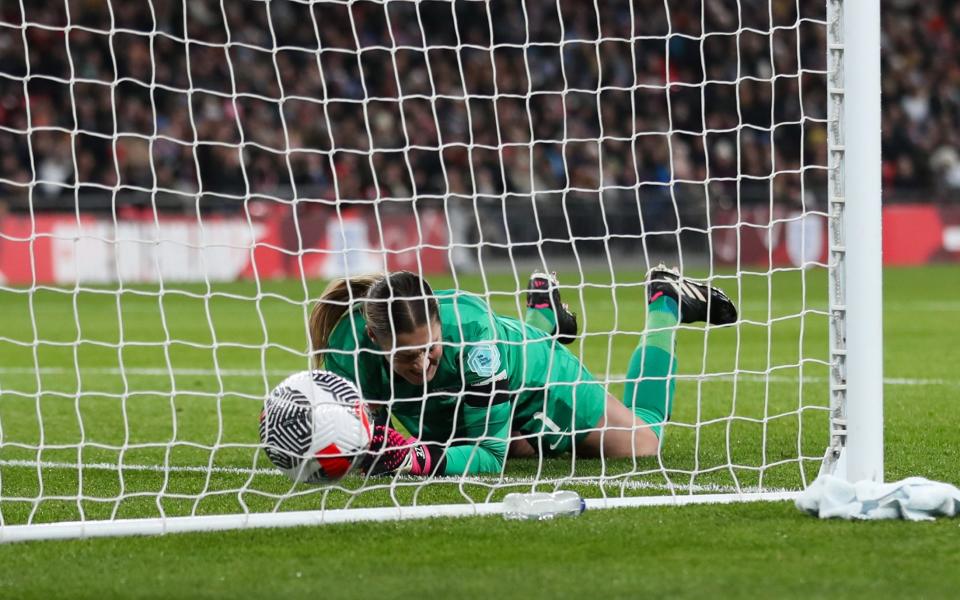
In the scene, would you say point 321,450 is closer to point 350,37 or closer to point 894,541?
point 894,541

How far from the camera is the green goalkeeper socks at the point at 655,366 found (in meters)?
5.45

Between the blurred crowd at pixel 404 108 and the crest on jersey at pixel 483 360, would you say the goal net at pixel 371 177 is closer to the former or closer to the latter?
the blurred crowd at pixel 404 108

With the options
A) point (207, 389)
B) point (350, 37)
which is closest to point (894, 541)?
point (207, 389)

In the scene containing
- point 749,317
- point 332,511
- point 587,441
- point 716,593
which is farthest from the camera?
point 749,317

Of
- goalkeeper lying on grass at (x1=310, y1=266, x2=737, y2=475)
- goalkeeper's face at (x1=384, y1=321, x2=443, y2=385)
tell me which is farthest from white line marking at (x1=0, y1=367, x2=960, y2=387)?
goalkeeper's face at (x1=384, y1=321, x2=443, y2=385)

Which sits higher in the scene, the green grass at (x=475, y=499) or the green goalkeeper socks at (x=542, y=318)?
the green goalkeeper socks at (x=542, y=318)

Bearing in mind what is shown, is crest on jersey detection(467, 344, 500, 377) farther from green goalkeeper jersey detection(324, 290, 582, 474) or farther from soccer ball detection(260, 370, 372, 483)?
soccer ball detection(260, 370, 372, 483)

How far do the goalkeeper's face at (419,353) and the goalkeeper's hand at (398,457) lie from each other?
198 mm

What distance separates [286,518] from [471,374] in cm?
106

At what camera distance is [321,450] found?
4332 millimetres

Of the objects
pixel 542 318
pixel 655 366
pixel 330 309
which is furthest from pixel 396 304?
pixel 542 318

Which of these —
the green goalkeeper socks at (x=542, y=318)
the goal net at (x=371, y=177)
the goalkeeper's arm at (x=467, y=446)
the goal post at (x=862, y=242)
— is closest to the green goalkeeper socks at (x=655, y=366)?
the green goalkeeper socks at (x=542, y=318)

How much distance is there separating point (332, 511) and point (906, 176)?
19.5 metres

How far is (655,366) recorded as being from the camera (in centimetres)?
547
